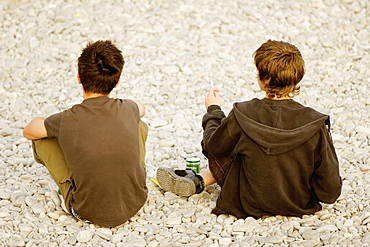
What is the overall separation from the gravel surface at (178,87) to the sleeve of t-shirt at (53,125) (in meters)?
0.60

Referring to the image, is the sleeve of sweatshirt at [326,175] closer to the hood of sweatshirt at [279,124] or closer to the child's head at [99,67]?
the hood of sweatshirt at [279,124]

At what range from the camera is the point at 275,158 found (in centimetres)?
336

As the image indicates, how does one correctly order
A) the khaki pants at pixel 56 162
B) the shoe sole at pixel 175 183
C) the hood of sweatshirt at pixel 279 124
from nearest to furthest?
the hood of sweatshirt at pixel 279 124 < the khaki pants at pixel 56 162 < the shoe sole at pixel 175 183

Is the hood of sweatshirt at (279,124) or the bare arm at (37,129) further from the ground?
the hood of sweatshirt at (279,124)

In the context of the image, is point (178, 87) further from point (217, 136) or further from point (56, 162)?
point (56, 162)

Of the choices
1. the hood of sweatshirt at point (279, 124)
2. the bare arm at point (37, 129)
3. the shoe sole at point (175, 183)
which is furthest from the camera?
the shoe sole at point (175, 183)

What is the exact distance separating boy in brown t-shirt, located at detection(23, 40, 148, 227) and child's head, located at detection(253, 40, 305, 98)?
870 mm

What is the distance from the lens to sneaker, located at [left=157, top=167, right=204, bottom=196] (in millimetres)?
3854

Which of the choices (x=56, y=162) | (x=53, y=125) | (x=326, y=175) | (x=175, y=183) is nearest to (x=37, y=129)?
A: (x=53, y=125)

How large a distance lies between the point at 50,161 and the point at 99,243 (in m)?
0.63

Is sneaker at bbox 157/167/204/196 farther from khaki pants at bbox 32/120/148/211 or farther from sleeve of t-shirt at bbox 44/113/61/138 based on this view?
sleeve of t-shirt at bbox 44/113/61/138

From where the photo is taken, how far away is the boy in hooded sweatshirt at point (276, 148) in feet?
Result: 10.9

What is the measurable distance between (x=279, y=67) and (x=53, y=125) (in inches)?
56.2

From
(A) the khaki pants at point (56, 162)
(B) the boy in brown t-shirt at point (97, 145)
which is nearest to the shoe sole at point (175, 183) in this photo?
(B) the boy in brown t-shirt at point (97, 145)
